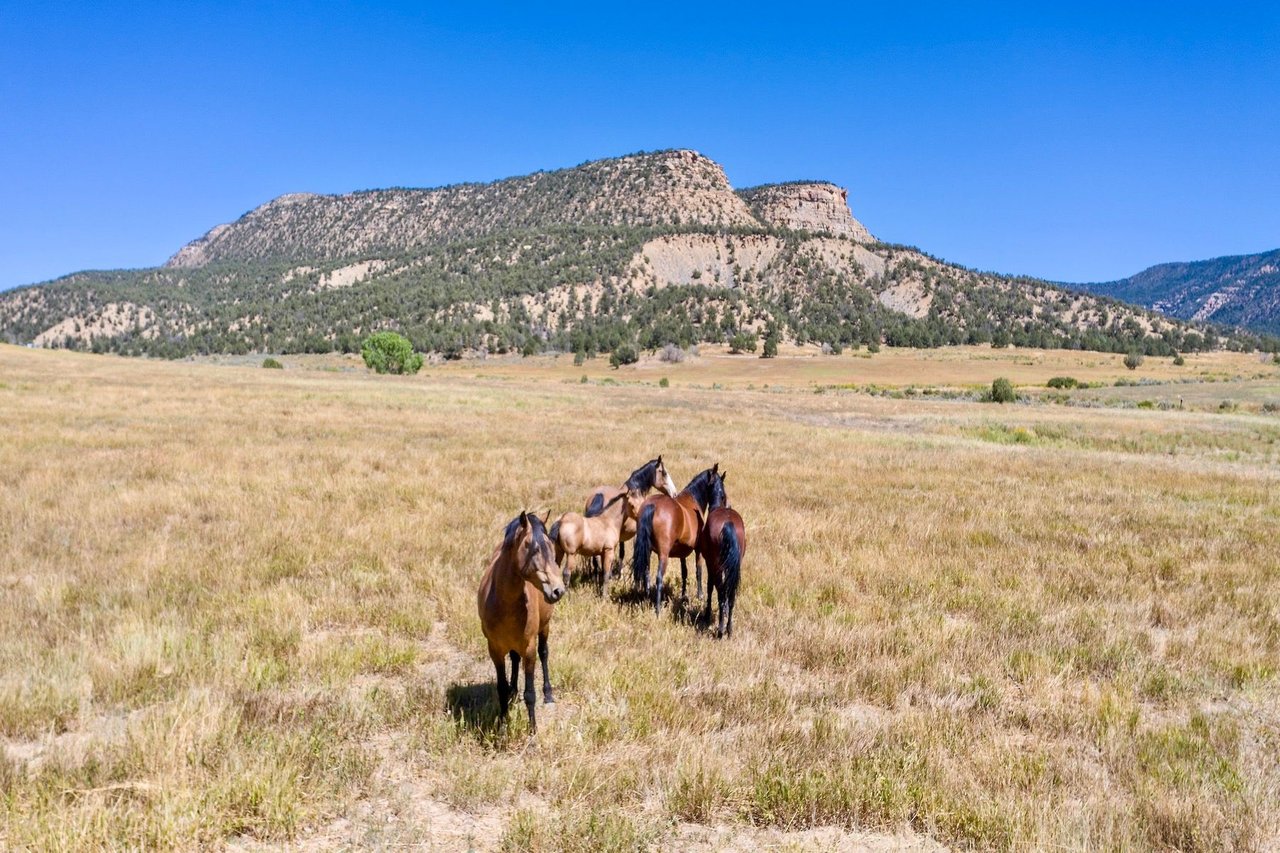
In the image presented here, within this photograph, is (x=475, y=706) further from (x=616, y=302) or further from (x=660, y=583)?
(x=616, y=302)

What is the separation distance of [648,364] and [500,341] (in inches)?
1422

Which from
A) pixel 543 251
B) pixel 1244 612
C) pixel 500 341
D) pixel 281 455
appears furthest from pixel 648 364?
pixel 1244 612

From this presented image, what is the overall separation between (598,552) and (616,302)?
142 meters

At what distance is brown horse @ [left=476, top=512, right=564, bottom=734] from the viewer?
416 cm

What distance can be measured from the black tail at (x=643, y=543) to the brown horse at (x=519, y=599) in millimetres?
2872

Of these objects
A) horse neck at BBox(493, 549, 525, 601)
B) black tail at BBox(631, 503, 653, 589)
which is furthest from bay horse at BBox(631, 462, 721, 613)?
horse neck at BBox(493, 549, 525, 601)

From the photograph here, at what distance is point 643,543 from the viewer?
25.6 ft

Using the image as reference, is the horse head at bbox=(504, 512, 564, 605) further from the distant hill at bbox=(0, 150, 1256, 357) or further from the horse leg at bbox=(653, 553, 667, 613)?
the distant hill at bbox=(0, 150, 1256, 357)

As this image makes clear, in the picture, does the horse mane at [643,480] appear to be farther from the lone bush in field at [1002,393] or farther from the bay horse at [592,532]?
the lone bush in field at [1002,393]

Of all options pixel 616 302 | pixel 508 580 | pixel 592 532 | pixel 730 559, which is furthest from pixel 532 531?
pixel 616 302

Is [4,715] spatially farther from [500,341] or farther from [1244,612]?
[500,341]

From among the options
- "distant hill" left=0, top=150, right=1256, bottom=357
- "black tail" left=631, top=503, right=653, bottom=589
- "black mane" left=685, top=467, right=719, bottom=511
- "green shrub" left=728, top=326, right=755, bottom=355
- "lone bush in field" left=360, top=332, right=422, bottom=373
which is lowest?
"black tail" left=631, top=503, right=653, bottom=589

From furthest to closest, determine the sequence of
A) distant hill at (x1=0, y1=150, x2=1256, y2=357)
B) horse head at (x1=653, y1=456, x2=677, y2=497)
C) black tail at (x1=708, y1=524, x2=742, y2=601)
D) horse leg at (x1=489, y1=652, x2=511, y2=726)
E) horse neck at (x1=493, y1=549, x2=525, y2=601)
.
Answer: distant hill at (x1=0, y1=150, x2=1256, y2=357) < horse head at (x1=653, y1=456, x2=677, y2=497) < black tail at (x1=708, y1=524, x2=742, y2=601) < horse leg at (x1=489, y1=652, x2=511, y2=726) < horse neck at (x1=493, y1=549, x2=525, y2=601)

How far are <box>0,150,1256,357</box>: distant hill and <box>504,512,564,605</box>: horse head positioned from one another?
112 metres
